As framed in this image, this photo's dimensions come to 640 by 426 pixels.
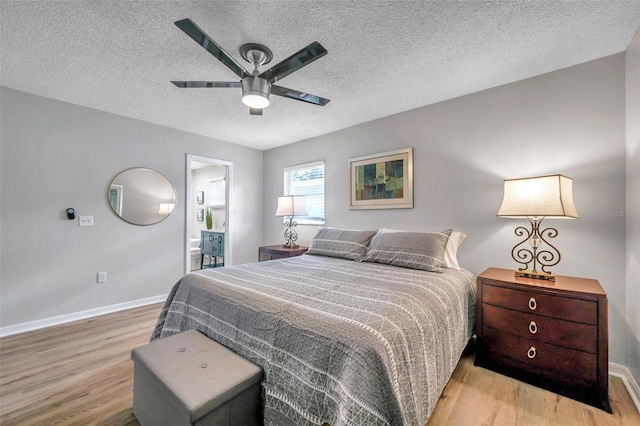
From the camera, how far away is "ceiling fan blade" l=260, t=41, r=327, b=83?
152 centimetres

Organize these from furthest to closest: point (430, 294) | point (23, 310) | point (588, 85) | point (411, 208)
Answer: point (411, 208)
point (23, 310)
point (588, 85)
point (430, 294)

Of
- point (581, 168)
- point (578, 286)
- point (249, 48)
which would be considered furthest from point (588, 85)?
point (249, 48)

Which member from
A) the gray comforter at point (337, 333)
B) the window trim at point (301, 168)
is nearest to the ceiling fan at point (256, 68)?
the gray comforter at point (337, 333)

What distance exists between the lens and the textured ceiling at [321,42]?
162 cm

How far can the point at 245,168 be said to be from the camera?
15.3 feet

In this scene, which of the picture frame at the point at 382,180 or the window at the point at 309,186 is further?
the window at the point at 309,186

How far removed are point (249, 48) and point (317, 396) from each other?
2.19 meters

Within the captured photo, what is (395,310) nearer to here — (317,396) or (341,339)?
(341,339)

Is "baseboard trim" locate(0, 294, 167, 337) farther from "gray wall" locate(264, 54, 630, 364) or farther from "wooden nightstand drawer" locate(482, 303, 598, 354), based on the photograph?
"wooden nightstand drawer" locate(482, 303, 598, 354)

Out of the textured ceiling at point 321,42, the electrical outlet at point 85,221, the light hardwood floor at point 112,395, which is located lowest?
the light hardwood floor at point 112,395

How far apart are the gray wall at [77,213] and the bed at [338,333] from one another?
1815 mm

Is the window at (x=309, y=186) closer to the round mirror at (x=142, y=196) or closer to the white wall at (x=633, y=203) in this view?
the round mirror at (x=142, y=196)

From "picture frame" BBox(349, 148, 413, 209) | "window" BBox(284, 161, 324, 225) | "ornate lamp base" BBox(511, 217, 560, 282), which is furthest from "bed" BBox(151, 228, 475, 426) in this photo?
"window" BBox(284, 161, 324, 225)

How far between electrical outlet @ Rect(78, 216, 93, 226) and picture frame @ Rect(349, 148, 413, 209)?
317 cm
